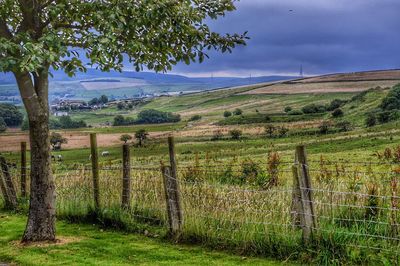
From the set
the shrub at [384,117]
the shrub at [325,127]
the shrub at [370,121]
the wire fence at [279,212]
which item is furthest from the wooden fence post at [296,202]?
the shrub at [384,117]

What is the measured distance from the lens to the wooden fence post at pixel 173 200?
1205cm

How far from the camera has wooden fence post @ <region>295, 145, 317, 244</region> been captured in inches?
397

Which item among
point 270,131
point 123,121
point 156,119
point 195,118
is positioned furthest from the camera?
point 195,118

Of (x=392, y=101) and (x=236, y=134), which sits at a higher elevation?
(x=392, y=101)

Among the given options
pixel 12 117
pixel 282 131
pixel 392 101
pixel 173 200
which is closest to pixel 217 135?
pixel 282 131

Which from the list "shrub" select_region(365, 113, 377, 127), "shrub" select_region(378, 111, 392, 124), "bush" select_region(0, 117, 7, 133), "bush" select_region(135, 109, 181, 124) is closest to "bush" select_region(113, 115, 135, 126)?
"bush" select_region(135, 109, 181, 124)

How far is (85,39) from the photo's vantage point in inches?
420

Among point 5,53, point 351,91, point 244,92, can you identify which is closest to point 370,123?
point 351,91

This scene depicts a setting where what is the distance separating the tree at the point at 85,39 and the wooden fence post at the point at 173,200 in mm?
2761

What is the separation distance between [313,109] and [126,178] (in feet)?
356

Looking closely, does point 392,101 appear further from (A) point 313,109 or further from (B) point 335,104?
(A) point 313,109

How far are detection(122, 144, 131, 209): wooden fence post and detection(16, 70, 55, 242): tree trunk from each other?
2.36 metres

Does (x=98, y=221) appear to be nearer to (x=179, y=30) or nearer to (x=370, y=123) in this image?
(x=179, y=30)

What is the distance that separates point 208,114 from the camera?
135 m
